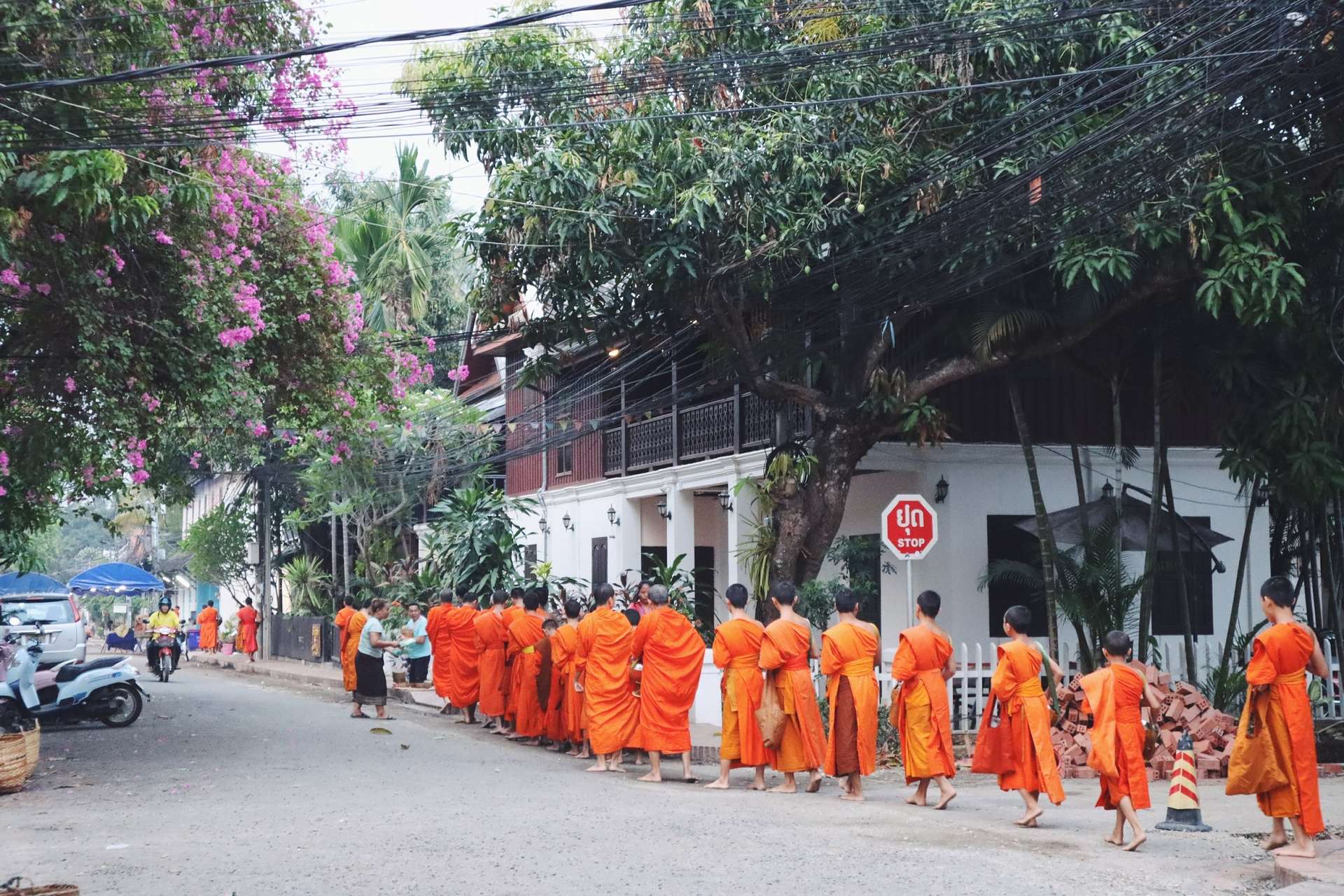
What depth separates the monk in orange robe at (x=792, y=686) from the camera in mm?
11648

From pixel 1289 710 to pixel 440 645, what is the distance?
40.6 ft

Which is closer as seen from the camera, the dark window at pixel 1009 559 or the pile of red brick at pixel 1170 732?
the pile of red brick at pixel 1170 732

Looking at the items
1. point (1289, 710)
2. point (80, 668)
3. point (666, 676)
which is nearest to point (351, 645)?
point (80, 668)

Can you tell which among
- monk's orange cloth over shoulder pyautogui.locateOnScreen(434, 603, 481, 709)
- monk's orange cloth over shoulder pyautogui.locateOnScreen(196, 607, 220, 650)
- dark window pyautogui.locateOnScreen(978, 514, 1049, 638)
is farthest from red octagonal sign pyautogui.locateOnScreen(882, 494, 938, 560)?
monk's orange cloth over shoulder pyautogui.locateOnScreen(196, 607, 220, 650)

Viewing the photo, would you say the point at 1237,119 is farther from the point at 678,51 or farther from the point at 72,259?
the point at 72,259

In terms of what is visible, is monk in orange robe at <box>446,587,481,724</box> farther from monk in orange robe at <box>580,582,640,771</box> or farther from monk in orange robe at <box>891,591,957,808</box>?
monk in orange robe at <box>891,591,957,808</box>

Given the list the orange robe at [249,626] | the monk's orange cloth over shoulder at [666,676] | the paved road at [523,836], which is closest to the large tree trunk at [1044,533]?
the paved road at [523,836]

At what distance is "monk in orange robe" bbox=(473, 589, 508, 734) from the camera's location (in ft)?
55.8

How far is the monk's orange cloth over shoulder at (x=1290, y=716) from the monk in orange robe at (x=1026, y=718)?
5.16 ft

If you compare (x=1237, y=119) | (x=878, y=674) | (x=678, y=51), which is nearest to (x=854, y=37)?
(x=678, y=51)

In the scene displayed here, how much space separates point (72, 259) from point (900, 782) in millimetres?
8501

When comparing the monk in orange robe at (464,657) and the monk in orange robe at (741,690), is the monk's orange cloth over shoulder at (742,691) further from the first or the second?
the monk in orange robe at (464,657)

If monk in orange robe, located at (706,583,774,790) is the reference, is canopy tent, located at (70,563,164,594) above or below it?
above

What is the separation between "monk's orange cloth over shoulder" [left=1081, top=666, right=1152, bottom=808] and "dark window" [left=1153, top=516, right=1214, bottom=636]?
10075 mm
